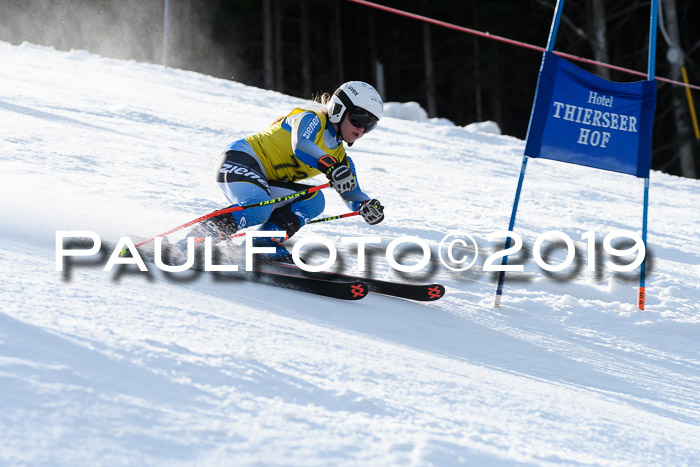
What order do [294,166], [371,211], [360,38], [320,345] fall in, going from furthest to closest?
[360,38], [294,166], [371,211], [320,345]

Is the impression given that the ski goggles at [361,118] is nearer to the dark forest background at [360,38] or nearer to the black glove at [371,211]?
the black glove at [371,211]

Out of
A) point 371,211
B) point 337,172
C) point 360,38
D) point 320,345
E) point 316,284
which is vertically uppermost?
point 360,38

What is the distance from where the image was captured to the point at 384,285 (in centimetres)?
444

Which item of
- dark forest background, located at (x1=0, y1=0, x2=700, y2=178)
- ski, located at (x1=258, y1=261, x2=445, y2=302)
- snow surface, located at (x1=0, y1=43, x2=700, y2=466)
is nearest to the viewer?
snow surface, located at (x1=0, y1=43, x2=700, y2=466)

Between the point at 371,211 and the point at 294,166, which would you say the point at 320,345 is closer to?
the point at 371,211

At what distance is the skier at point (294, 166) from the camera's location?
4.29m

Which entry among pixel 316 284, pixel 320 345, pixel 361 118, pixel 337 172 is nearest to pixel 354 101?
pixel 361 118

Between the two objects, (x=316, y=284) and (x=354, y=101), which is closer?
(x=316, y=284)

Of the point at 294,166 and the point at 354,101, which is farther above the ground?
the point at 354,101

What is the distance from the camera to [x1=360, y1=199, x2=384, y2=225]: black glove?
4.24m

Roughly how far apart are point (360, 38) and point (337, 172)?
26.0 metres

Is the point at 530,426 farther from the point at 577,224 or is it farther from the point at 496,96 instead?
the point at 496,96

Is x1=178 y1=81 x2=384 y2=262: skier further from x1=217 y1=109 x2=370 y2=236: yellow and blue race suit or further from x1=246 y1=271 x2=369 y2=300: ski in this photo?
x1=246 y1=271 x2=369 y2=300: ski

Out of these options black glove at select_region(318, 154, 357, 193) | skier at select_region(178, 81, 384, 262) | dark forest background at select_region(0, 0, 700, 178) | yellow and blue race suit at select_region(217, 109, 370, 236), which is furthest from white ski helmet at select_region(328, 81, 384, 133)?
dark forest background at select_region(0, 0, 700, 178)
